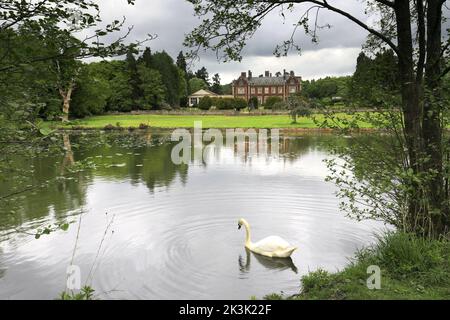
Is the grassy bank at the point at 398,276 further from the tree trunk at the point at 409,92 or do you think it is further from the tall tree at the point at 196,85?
the tall tree at the point at 196,85

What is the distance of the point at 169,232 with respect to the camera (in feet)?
36.7

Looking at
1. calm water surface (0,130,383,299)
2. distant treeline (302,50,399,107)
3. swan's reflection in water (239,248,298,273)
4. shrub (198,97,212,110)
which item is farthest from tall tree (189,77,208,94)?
distant treeline (302,50,399,107)

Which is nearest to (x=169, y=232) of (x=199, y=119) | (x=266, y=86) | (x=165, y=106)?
(x=199, y=119)

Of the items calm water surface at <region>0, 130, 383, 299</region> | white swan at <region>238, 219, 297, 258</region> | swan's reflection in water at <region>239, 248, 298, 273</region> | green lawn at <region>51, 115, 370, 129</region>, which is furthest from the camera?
green lawn at <region>51, 115, 370, 129</region>

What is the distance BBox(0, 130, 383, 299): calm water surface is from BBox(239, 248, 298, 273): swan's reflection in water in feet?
0.07

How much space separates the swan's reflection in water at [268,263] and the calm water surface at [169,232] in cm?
2

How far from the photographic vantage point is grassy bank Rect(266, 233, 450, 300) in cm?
557

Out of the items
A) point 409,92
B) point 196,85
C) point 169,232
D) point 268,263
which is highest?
point 196,85

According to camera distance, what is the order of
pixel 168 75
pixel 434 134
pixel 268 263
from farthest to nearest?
1. pixel 168 75
2. pixel 268 263
3. pixel 434 134

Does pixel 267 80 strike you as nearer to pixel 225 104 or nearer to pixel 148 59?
pixel 225 104

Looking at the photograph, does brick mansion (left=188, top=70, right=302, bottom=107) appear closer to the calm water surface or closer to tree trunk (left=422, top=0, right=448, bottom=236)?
the calm water surface

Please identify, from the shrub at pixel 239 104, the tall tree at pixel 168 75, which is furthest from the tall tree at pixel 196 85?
the shrub at pixel 239 104

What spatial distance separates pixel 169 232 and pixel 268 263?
125 inches

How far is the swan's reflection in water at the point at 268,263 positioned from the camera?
29.1 feet
